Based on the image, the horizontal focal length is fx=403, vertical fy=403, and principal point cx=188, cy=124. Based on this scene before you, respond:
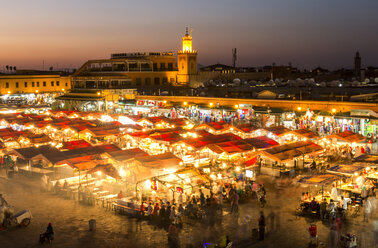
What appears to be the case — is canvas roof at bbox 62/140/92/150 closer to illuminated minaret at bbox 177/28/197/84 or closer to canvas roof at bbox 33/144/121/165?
canvas roof at bbox 33/144/121/165

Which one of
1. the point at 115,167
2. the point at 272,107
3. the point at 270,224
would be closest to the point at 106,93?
the point at 272,107

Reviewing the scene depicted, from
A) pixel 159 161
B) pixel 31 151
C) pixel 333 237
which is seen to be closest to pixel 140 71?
pixel 31 151

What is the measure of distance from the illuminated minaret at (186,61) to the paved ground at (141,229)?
141ft

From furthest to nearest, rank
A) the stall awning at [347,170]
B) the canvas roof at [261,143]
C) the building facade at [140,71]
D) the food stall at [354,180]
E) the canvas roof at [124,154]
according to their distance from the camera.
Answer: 1. the building facade at [140,71]
2. the canvas roof at [261,143]
3. the canvas roof at [124,154]
4. the stall awning at [347,170]
5. the food stall at [354,180]

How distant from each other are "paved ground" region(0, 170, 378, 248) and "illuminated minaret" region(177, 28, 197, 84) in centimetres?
4297

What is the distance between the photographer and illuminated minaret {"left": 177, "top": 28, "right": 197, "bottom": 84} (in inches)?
2185

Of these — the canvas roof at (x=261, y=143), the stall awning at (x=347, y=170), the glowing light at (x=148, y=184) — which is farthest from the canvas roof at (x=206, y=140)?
the stall awning at (x=347, y=170)

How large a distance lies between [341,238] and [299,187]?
5.21 meters

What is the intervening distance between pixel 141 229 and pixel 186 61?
45.5m

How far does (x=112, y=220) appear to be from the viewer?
12.9 m

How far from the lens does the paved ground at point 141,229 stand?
11.1m

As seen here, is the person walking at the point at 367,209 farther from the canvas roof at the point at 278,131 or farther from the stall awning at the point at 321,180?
the canvas roof at the point at 278,131

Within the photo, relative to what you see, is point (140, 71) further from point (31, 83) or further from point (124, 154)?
point (124, 154)

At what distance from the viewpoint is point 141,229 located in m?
12.1
